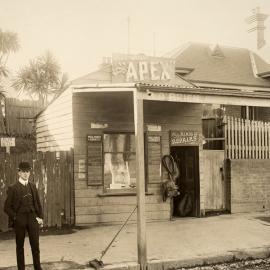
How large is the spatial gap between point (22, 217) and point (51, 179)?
151 inches

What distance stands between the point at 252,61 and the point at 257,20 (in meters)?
3.87

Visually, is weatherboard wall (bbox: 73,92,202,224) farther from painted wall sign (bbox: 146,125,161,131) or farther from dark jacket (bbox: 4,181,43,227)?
dark jacket (bbox: 4,181,43,227)

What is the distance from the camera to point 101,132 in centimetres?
1124

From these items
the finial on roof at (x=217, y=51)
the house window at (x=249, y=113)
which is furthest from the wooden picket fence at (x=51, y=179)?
the finial on roof at (x=217, y=51)

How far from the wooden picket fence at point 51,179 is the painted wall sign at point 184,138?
2801mm

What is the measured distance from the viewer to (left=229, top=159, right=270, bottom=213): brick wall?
1274 centimetres

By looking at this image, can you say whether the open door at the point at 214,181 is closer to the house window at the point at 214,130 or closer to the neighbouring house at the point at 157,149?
the neighbouring house at the point at 157,149

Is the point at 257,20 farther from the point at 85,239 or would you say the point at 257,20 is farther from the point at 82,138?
the point at 85,239

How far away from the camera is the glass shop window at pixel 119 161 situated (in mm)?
11391

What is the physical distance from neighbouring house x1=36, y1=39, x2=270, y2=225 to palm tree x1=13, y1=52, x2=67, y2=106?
43.4 ft

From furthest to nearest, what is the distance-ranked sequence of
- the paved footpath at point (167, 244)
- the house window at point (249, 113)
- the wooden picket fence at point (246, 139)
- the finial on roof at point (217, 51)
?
the finial on roof at point (217, 51) → the house window at point (249, 113) → the wooden picket fence at point (246, 139) → the paved footpath at point (167, 244)

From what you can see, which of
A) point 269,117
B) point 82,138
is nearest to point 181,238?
point 82,138

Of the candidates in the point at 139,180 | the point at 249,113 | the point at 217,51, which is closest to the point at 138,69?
the point at 139,180

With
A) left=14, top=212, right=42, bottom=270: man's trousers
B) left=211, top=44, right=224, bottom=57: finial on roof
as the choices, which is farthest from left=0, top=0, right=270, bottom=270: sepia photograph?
left=211, top=44, right=224, bottom=57: finial on roof
